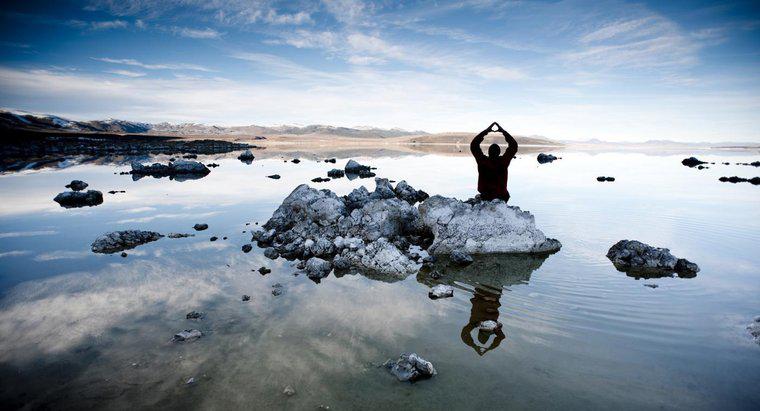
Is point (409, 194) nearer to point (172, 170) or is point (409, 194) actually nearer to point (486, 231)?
point (486, 231)

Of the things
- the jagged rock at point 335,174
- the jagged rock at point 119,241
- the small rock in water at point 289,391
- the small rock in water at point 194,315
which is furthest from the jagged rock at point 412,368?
the jagged rock at point 335,174

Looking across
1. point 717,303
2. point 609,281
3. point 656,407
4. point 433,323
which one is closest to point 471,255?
point 609,281

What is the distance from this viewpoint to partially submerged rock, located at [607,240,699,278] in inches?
354

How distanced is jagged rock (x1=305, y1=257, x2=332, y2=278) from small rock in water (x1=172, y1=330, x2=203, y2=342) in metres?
3.01

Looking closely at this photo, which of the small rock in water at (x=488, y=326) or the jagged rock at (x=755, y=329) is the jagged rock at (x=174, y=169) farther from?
the jagged rock at (x=755, y=329)

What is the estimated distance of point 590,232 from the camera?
42.1 feet

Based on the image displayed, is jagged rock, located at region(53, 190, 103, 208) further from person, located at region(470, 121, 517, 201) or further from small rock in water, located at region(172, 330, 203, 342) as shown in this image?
person, located at region(470, 121, 517, 201)

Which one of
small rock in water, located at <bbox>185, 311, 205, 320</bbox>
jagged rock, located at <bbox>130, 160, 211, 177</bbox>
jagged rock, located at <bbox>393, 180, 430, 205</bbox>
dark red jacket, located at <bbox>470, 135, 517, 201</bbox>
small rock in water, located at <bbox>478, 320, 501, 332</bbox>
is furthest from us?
jagged rock, located at <bbox>130, 160, 211, 177</bbox>

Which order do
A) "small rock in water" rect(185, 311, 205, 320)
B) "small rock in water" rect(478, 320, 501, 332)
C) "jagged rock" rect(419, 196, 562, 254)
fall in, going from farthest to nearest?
"jagged rock" rect(419, 196, 562, 254) → "small rock in water" rect(185, 311, 205, 320) → "small rock in water" rect(478, 320, 501, 332)

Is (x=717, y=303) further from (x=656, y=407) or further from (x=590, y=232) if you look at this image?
(x=590, y=232)

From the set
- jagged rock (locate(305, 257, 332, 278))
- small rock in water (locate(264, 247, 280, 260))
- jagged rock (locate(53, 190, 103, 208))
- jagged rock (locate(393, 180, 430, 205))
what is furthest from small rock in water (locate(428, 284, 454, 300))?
jagged rock (locate(53, 190, 103, 208))

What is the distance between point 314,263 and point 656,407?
670 cm

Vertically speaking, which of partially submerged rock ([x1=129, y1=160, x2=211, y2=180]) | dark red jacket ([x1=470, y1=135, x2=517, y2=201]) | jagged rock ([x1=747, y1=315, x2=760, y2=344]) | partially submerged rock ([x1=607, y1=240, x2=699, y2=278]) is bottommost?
jagged rock ([x1=747, y1=315, x2=760, y2=344])

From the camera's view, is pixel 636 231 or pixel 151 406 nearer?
pixel 151 406
